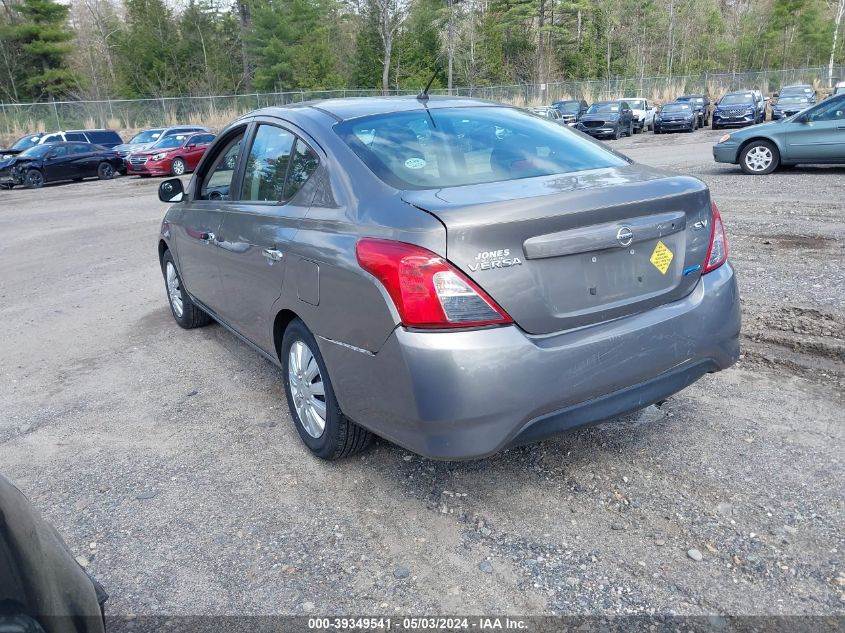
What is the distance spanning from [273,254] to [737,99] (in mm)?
34979

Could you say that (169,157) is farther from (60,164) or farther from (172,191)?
(172,191)

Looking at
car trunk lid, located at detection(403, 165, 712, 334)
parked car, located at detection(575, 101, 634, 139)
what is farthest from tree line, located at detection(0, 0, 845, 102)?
car trunk lid, located at detection(403, 165, 712, 334)

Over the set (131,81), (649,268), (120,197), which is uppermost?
(131,81)

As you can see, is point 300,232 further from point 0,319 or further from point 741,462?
point 0,319

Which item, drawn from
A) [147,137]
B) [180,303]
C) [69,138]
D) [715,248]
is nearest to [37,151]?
[69,138]

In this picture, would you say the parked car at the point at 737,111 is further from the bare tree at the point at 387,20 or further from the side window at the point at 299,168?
the side window at the point at 299,168

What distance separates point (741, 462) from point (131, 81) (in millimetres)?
59069

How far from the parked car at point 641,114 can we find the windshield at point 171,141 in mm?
22059

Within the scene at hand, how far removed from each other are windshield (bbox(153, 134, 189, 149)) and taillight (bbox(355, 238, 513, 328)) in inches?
966

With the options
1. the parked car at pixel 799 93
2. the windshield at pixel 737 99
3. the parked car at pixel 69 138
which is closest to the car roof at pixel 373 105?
the parked car at pixel 69 138

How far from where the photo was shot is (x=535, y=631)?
2.39 meters

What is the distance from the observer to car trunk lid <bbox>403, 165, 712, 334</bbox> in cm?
269

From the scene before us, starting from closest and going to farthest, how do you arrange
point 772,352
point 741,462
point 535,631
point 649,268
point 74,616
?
point 74,616, point 535,631, point 649,268, point 741,462, point 772,352

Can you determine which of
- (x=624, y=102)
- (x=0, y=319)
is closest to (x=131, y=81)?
(x=624, y=102)
